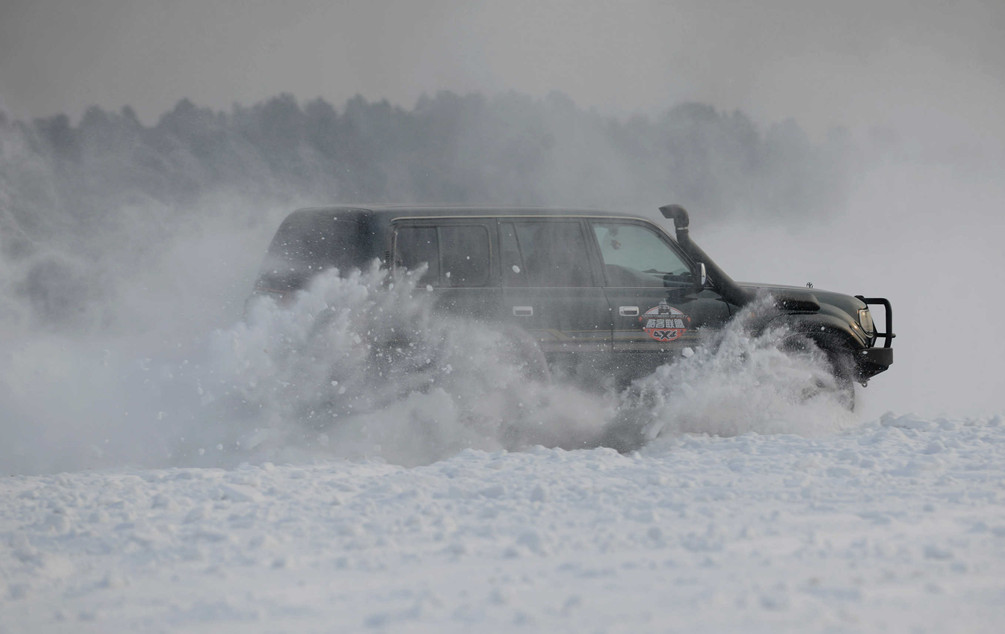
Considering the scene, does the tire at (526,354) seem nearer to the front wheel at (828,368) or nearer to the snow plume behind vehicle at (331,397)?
the snow plume behind vehicle at (331,397)

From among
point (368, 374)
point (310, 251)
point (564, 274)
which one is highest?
point (310, 251)

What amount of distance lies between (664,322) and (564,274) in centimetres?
86

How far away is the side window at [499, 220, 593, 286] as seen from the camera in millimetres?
6988

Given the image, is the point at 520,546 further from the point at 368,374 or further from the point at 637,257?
the point at 637,257

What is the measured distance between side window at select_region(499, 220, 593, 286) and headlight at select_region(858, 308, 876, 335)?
8.09ft

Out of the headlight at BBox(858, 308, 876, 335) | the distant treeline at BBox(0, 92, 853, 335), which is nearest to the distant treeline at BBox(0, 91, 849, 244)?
the distant treeline at BBox(0, 92, 853, 335)

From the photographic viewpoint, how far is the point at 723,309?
744cm

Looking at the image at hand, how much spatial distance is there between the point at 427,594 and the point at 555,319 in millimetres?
3610

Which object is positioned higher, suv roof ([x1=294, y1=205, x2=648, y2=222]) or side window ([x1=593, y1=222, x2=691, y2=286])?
suv roof ([x1=294, y1=205, x2=648, y2=222])

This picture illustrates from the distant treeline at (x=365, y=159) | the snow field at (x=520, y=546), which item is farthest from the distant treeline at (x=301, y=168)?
the snow field at (x=520, y=546)

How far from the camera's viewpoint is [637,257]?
736 centimetres

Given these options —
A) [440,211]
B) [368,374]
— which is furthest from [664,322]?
[368,374]

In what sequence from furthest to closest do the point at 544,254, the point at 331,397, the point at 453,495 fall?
the point at 544,254, the point at 331,397, the point at 453,495

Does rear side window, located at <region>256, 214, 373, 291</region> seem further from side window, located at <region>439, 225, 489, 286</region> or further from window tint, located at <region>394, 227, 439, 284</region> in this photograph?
side window, located at <region>439, 225, 489, 286</region>
